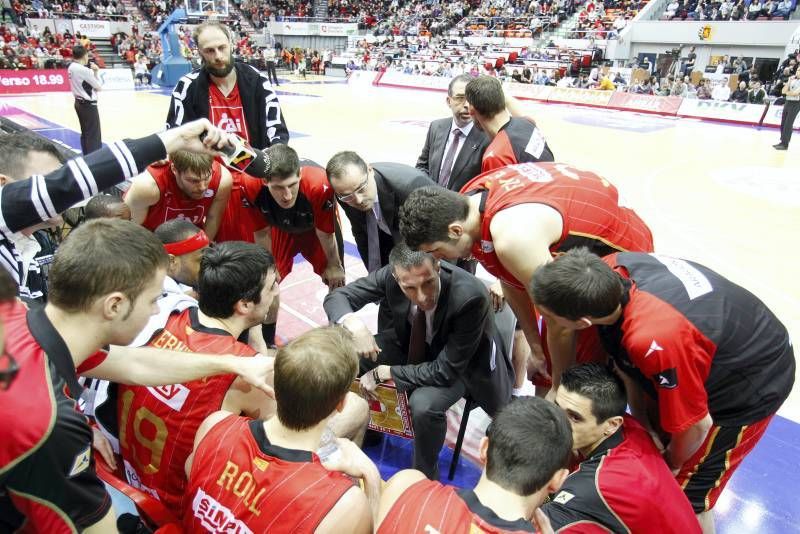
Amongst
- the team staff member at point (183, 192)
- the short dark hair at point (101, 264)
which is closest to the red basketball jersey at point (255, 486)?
the short dark hair at point (101, 264)

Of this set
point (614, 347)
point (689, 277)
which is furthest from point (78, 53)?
point (689, 277)

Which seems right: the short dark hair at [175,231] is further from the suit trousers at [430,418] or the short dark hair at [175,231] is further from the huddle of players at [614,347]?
the suit trousers at [430,418]

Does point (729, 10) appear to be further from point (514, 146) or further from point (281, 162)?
point (281, 162)

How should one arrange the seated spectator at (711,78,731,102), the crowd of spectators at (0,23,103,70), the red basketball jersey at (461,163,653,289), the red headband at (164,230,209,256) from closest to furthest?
the red basketball jersey at (461,163,653,289) < the red headband at (164,230,209,256) < the seated spectator at (711,78,731,102) < the crowd of spectators at (0,23,103,70)

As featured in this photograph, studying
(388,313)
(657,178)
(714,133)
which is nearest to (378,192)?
(388,313)

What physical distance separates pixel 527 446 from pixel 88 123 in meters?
9.20

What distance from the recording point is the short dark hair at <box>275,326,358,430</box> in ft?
5.13

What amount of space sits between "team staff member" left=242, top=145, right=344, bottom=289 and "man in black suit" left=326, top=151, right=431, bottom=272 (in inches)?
7.6

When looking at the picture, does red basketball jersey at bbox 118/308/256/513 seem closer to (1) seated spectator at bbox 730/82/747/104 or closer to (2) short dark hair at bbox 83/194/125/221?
(2) short dark hair at bbox 83/194/125/221

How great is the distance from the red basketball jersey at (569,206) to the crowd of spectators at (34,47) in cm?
2161

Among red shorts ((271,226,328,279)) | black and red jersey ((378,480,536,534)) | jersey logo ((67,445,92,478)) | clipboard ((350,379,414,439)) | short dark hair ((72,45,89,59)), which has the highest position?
short dark hair ((72,45,89,59))

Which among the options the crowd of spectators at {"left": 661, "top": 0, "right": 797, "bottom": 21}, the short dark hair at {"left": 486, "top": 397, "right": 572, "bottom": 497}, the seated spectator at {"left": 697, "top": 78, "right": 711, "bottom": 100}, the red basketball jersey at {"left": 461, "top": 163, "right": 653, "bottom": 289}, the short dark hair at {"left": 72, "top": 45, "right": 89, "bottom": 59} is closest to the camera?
the short dark hair at {"left": 486, "top": 397, "right": 572, "bottom": 497}

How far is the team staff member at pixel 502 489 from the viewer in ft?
4.81

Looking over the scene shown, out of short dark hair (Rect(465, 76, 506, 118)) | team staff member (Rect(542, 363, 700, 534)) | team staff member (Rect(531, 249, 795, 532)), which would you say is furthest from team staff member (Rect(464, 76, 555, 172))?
team staff member (Rect(542, 363, 700, 534))
